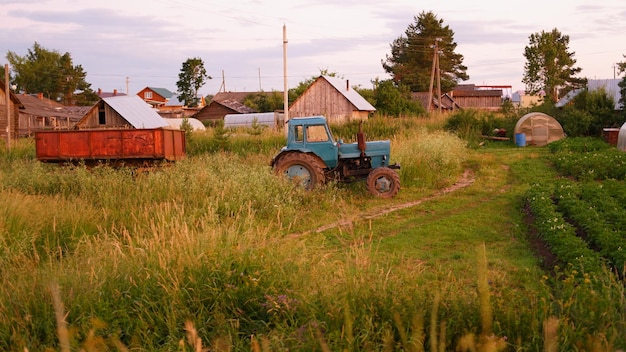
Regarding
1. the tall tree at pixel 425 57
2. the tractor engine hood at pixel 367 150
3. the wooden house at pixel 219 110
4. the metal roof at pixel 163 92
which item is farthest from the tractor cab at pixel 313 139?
the metal roof at pixel 163 92

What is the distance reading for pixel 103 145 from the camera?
58.7ft

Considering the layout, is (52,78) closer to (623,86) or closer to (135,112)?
(135,112)

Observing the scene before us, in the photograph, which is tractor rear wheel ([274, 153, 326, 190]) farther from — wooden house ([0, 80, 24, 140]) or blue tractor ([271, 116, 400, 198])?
wooden house ([0, 80, 24, 140])

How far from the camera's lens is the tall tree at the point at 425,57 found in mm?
66250

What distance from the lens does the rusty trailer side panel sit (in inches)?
699

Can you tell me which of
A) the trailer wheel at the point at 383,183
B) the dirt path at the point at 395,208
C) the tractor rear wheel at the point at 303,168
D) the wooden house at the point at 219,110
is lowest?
the dirt path at the point at 395,208

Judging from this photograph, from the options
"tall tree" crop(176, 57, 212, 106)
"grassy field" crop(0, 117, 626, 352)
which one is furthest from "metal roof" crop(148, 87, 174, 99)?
"grassy field" crop(0, 117, 626, 352)

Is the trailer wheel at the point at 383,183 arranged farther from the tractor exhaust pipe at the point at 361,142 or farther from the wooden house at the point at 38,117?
the wooden house at the point at 38,117

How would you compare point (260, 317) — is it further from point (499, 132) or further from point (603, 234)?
point (499, 132)

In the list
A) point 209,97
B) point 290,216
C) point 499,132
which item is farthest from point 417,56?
point 290,216

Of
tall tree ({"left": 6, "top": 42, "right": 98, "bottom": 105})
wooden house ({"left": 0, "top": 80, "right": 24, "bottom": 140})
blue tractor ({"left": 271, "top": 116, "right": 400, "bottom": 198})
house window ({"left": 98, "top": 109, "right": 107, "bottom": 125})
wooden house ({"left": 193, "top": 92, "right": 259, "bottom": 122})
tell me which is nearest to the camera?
blue tractor ({"left": 271, "top": 116, "right": 400, "bottom": 198})

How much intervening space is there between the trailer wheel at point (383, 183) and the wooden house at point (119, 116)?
2537cm

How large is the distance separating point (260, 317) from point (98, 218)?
17.4 feet

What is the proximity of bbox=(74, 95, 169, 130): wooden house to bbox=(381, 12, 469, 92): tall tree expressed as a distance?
108ft
